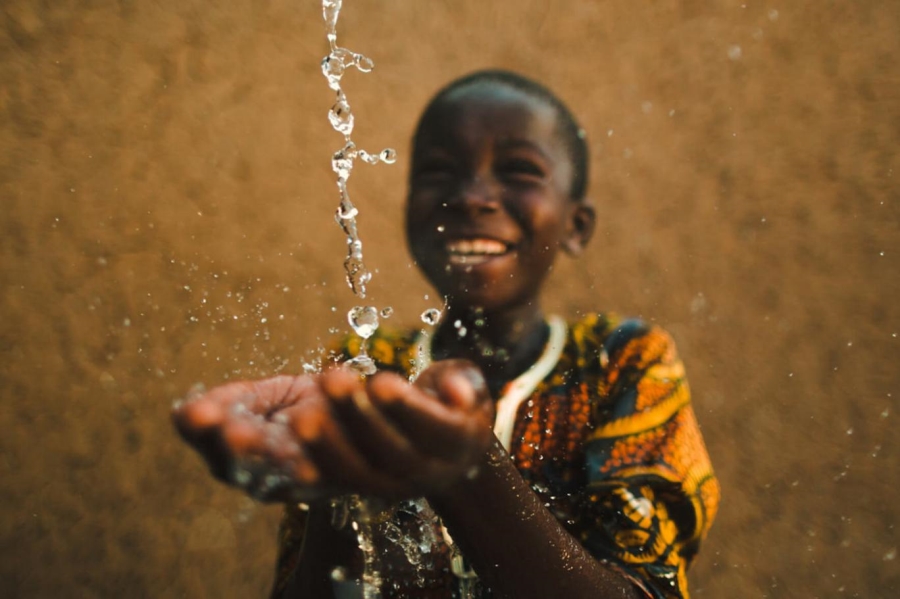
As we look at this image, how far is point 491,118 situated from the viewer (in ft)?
3.21

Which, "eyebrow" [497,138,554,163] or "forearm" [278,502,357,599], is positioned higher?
"eyebrow" [497,138,554,163]

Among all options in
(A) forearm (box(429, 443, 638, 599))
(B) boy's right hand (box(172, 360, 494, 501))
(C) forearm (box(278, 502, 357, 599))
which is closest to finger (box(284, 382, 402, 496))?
(B) boy's right hand (box(172, 360, 494, 501))

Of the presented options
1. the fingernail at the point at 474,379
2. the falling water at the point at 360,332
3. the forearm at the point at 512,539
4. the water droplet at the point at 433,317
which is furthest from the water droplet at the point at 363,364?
the fingernail at the point at 474,379

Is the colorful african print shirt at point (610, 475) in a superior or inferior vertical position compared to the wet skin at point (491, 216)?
inferior

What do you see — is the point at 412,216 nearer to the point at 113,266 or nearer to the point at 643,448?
the point at 643,448

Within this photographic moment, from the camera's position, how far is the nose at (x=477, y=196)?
97 centimetres

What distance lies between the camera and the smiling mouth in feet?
3.22

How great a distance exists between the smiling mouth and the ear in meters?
0.14

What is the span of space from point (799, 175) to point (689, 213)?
0.86 feet

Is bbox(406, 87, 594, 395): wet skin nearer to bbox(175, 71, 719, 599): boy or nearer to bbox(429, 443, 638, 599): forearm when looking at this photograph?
bbox(175, 71, 719, 599): boy

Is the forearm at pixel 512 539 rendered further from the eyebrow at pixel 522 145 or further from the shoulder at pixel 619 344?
the eyebrow at pixel 522 145

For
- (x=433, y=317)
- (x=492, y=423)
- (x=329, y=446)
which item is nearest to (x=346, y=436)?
(x=329, y=446)

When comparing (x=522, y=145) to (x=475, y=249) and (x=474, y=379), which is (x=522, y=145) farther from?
(x=474, y=379)

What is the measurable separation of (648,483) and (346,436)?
501mm
